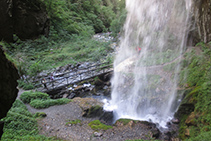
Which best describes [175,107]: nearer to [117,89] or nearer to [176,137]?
[176,137]

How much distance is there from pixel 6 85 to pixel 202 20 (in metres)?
13.7

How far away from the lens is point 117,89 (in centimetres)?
1359

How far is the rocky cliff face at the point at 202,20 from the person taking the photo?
10.2 meters

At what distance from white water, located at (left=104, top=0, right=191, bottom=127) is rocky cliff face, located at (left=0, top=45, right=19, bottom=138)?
8.13 meters

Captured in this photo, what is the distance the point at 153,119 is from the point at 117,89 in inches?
191

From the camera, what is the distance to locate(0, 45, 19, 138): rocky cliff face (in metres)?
3.07

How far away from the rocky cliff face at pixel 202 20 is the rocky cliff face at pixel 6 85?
1269 cm

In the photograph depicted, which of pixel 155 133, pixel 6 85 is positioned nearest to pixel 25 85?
pixel 6 85

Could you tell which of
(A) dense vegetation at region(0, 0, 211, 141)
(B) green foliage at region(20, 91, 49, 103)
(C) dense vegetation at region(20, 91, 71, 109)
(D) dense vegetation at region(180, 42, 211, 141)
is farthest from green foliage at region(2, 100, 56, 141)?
(D) dense vegetation at region(180, 42, 211, 141)

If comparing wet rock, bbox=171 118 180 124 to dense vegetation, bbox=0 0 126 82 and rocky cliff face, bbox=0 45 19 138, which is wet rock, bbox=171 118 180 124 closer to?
rocky cliff face, bbox=0 45 19 138

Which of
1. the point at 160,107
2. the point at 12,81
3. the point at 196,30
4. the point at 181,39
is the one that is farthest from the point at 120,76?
the point at 12,81

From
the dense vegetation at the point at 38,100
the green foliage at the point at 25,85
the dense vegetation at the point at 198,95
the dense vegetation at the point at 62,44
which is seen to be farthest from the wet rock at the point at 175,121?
the dense vegetation at the point at 62,44

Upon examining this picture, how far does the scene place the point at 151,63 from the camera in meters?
14.1

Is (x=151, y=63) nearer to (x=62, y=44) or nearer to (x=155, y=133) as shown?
(x=155, y=133)
